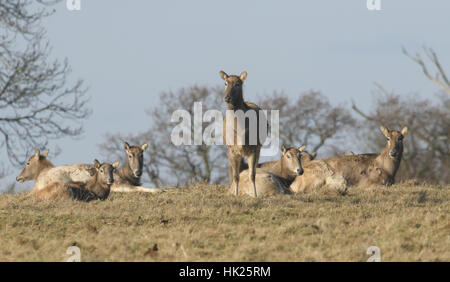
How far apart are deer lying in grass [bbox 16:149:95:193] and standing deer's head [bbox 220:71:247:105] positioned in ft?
17.4

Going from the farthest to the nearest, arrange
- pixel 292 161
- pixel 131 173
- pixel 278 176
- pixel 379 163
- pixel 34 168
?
pixel 34 168 → pixel 379 163 → pixel 131 173 → pixel 278 176 → pixel 292 161

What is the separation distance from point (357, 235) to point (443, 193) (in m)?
7.87

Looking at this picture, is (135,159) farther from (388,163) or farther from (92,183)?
(388,163)

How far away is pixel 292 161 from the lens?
20172 mm

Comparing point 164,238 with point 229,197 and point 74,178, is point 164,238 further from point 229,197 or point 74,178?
point 74,178

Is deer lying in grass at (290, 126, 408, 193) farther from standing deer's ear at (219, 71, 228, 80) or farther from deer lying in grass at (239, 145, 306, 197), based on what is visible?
standing deer's ear at (219, 71, 228, 80)

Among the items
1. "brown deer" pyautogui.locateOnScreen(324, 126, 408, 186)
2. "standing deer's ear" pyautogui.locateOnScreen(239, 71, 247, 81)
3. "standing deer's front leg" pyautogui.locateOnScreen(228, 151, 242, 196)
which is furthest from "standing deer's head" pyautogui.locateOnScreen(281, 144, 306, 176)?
"standing deer's ear" pyautogui.locateOnScreen(239, 71, 247, 81)

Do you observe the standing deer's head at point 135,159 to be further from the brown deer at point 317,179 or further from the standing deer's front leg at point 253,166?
the brown deer at point 317,179

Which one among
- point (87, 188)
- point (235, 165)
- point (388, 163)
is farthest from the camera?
point (388, 163)

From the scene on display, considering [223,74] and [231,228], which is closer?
[231,228]

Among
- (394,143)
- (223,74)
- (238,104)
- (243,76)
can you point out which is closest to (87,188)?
(238,104)

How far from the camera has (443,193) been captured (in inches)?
792

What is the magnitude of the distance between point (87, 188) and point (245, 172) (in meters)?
4.45
